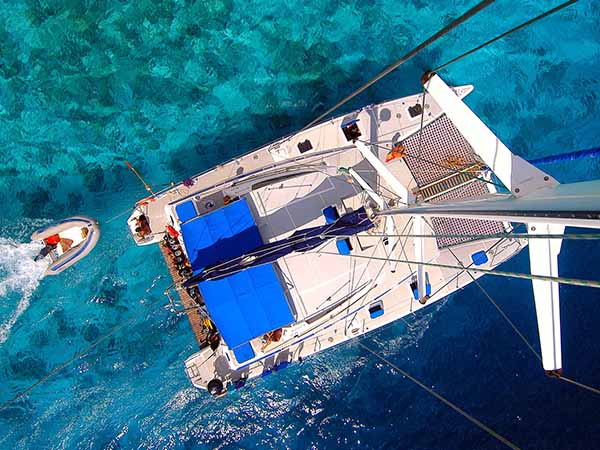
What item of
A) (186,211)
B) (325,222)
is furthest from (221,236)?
(325,222)

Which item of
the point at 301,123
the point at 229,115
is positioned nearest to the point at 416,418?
the point at 301,123

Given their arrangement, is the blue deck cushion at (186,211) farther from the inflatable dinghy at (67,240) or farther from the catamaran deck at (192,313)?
the inflatable dinghy at (67,240)

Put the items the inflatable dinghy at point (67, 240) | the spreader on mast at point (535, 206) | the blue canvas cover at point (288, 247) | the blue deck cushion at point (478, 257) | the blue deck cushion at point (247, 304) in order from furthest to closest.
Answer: the inflatable dinghy at point (67, 240) → the blue deck cushion at point (478, 257) → the blue deck cushion at point (247, 304) → the blue canvas cover at point (288, 247) → the spreader on mast at point (535, 206)

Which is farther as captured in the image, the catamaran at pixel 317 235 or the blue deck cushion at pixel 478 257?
the blue deck cushion at pixel 478 257

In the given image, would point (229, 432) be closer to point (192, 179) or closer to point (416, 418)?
point (416, 418)

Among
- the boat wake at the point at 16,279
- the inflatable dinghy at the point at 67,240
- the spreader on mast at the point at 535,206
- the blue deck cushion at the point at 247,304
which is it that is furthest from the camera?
the boat wake at the point at 16,279

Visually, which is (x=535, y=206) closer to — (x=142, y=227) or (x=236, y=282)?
(x=236, y=282)

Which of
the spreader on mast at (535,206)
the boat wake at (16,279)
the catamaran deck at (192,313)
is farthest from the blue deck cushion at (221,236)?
the boat wake at (16,279)

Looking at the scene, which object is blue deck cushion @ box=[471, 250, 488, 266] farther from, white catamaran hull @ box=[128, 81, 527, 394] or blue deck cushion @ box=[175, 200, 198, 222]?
blue deck cushion @ box=[175, 200, 198, 222]
